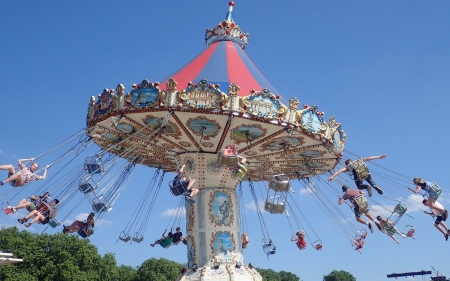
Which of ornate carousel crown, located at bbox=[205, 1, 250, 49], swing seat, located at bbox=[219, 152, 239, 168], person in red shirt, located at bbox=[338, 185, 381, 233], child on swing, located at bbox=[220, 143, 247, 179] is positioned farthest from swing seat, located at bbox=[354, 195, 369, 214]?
ornate carousel crown, located at bbox=[205, 1, 250, 49]

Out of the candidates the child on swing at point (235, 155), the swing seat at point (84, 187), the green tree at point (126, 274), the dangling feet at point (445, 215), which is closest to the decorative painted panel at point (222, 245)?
the child on swing at point (235, 155)

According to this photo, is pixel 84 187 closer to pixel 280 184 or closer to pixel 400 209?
pixel 280 184

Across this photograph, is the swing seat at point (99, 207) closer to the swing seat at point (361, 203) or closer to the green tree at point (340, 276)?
the swing seat at point (361, 203)

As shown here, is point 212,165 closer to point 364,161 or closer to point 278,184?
point 278,184

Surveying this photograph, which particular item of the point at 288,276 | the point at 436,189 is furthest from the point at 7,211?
the point at 288,276

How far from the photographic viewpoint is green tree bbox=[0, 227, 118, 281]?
27.4 meters

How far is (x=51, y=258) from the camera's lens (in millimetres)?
28516

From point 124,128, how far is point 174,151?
202 centimetres

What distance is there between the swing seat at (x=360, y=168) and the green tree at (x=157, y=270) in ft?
87.5

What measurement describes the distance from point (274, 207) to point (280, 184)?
1.11 metres

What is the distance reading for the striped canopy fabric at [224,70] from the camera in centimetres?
1345

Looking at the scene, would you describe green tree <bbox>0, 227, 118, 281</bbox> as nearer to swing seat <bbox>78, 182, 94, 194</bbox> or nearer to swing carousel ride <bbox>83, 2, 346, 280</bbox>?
swing carousel ride <bbox>83, 2, 346, 280</bbox>

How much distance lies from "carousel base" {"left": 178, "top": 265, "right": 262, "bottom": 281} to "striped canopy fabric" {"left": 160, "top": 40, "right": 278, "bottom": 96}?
4.68m

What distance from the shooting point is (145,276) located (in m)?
38.0
